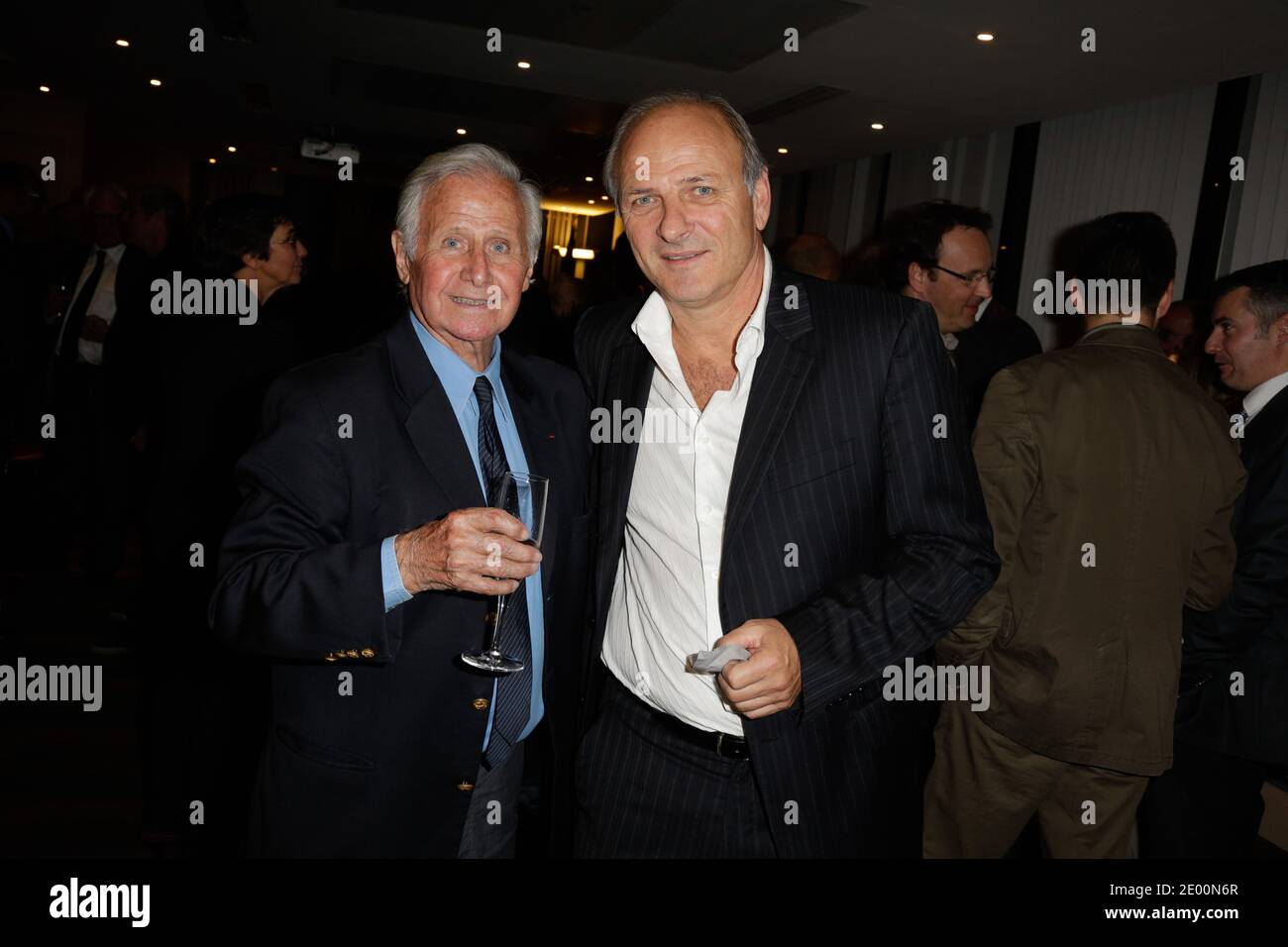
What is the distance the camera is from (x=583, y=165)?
1437 cm

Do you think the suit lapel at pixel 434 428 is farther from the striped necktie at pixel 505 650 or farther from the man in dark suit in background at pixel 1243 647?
the man in dark suit in background at pixel 1243 647

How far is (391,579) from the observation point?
1.48 meters

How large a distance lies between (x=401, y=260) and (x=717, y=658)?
1.12 m

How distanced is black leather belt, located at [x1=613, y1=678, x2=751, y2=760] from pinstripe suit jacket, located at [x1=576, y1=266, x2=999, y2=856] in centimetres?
7

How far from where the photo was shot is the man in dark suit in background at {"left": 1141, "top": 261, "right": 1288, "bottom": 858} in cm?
259

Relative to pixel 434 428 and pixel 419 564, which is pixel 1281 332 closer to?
pixel 434 428

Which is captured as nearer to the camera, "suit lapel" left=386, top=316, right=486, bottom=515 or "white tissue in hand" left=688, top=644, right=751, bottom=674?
"white tissue in hand" left=688, top=644, right=751, bottom=674

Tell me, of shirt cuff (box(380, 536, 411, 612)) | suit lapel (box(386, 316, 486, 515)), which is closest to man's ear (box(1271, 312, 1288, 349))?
suit lapel (box(386, 316, 486, 515))

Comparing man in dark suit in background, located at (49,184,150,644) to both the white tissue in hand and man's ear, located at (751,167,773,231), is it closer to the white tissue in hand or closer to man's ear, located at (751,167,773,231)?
man's ear, located at (751,167,773,231)

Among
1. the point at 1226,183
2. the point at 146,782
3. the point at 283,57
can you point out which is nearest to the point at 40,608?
the point at 146,782

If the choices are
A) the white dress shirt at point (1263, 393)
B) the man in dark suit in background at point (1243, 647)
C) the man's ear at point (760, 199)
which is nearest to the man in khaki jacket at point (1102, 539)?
the man in dark suit in background at point (1243, 647)

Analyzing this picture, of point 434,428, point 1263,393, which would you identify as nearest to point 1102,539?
point 1263,393

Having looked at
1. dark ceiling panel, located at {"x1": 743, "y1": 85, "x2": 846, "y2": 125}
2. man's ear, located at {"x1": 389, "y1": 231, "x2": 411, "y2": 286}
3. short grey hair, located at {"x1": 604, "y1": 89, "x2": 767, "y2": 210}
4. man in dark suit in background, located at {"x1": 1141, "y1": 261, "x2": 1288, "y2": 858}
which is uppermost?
dark ceiling panel, located at {"x1": 743, "y1": 85, "x2": 846, "y2": 125}

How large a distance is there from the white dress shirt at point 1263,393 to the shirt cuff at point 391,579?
2713mm
